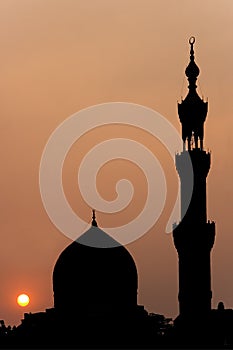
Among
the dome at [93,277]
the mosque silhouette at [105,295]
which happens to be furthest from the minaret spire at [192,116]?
the dome at [93,277]

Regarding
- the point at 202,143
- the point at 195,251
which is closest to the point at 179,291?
the point at 195,251

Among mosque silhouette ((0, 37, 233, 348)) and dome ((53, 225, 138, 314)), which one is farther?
dome ((53, 225, 138, 314))

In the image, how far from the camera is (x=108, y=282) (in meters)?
57.2

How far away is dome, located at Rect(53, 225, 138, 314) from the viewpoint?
57.1 m

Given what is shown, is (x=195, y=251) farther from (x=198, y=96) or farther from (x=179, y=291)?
(x=198, y=96)

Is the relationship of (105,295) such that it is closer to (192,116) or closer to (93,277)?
(93,277)

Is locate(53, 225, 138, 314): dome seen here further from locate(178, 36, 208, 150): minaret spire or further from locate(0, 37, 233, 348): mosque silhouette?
locate(178, 36, 208, 150): minaret spire

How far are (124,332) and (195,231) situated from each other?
5.26m

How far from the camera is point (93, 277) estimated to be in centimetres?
5734

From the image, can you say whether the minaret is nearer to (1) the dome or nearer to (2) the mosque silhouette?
(2) the mosque silhouette

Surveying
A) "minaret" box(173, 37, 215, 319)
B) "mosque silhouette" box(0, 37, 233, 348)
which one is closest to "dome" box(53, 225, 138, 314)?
"mosque silhouette" box(0, 37, 233, 348)

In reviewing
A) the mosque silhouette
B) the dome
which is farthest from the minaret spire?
the dome

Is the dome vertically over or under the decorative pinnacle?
under

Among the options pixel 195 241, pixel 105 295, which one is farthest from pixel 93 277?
pixel 195 241
